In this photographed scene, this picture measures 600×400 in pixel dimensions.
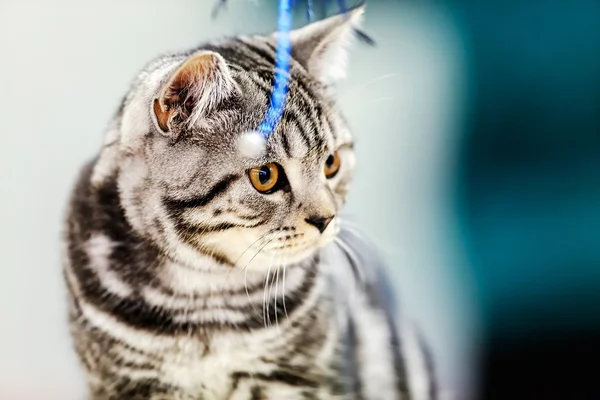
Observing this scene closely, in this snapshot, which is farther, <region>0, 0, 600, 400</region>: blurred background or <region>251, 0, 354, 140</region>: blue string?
<region>0, 0, 600, 400</region>: blurred background

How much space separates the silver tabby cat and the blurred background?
1.7 inches

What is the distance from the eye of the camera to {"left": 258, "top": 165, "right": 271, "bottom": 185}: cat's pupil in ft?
2.30

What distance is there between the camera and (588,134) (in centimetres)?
82

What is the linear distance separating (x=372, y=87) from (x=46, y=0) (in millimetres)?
443

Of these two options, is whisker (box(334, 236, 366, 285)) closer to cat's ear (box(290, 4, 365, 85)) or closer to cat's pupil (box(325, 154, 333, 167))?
cat's pupil (box(325, 154, 333, 167))

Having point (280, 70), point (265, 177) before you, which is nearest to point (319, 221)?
point (265, 177)

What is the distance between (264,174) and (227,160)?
0.04m

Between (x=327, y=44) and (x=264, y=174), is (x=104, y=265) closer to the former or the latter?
(x=264, y=174)

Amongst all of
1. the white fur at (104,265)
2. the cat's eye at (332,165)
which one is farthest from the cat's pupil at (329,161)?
the white fur at (104,265)

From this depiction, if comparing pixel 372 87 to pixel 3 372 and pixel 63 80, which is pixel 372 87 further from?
pixel 3 372

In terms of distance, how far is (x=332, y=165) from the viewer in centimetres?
77

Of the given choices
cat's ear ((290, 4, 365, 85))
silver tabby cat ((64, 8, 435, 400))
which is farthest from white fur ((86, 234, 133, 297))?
cat's ear ((290, 4, 365, 85))

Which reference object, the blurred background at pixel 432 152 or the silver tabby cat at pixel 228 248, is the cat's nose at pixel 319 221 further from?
the blurred background at pixel 432 152

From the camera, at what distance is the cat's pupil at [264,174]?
2.30 ft
